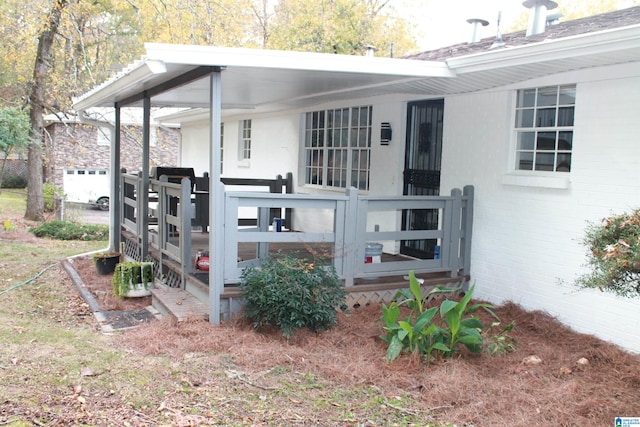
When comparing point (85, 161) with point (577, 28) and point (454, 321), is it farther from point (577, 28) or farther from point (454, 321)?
point (454, 321)

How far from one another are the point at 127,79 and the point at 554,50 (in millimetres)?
4398

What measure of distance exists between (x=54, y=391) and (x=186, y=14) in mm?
14872

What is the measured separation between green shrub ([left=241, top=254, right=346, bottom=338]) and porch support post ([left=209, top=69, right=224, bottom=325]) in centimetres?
28

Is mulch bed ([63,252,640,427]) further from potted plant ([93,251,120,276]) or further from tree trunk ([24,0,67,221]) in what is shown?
tree trunk ([24,0,67,221])

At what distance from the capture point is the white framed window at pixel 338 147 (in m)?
9.52

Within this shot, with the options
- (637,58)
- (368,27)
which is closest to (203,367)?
(637,58)

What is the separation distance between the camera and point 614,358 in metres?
5.46

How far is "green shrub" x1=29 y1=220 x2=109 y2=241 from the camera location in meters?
14.4

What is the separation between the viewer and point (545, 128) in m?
6.55

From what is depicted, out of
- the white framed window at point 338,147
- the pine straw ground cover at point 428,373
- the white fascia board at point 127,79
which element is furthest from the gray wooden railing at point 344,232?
the white framed window at point 338,147

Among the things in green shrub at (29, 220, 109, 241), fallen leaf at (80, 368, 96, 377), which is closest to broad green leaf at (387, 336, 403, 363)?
fallen leaf at (80, 368, 96, 377)

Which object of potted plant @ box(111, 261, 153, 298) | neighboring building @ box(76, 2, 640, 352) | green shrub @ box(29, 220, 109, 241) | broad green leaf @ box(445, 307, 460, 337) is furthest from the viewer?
green shrub @ box(29, 220, 109, 241)

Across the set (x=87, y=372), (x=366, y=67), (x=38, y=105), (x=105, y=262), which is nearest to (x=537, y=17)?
(x=366, y=67)

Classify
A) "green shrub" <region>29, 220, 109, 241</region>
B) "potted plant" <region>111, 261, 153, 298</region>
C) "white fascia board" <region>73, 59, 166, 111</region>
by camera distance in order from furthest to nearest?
"green shrub" <region>29, 220, 109, 241</region> < "potted plant" <region>111, 261, 153, 298</region> < "white fascia board" <region>73, 59, 166, 111</region>
